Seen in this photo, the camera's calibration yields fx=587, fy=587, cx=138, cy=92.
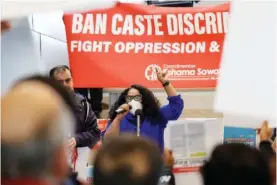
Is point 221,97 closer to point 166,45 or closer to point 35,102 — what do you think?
point 35,102

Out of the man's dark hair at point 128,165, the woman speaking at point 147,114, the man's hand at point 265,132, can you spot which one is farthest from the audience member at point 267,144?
the woman speaking at point 147,114

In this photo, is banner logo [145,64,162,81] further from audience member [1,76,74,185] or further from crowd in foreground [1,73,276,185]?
audience member [1,76,74,185]

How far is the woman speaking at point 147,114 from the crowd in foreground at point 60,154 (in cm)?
211

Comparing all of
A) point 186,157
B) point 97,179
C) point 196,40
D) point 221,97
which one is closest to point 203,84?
point 196,40

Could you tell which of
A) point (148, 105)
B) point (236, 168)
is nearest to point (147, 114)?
point (148, 105)

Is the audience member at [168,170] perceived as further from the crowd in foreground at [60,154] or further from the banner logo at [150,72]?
the crowd in foreground at [60,154]

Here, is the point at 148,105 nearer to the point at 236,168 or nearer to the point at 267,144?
the point at 267,144

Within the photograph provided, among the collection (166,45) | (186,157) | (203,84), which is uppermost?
(166,45)

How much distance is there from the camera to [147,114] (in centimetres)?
351

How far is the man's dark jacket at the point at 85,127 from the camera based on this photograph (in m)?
3.19

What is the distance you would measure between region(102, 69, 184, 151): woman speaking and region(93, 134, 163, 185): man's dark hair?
219 centimetres

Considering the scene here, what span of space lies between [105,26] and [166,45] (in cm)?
42

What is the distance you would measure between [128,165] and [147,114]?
91.4 inches

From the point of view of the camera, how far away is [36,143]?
1.01 meters
